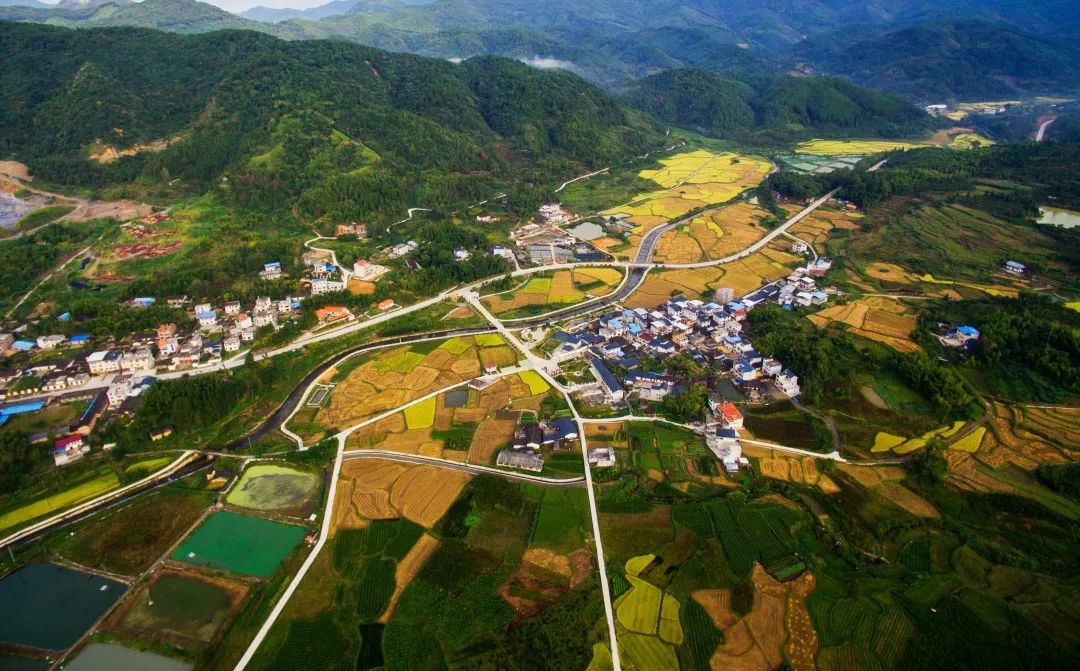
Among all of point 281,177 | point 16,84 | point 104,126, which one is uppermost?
point 16,84

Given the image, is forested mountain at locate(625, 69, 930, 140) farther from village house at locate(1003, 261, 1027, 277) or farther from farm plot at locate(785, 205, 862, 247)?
village house at locate(1003, 261, 1027, 277)

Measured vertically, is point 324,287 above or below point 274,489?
above

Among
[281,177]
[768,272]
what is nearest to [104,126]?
[281,177]

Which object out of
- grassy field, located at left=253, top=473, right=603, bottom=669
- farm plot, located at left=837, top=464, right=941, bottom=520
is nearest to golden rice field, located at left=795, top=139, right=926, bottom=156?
farm plot, located at left=837, top=464, right=941, bottom=520

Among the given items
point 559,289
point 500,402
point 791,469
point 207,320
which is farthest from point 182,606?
point 559,289

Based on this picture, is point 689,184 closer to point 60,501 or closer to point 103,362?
point 103,362

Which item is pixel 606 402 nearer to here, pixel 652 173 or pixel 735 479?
pixel 735 479

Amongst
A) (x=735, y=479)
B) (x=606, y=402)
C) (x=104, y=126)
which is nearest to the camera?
(x=735, y=479)
